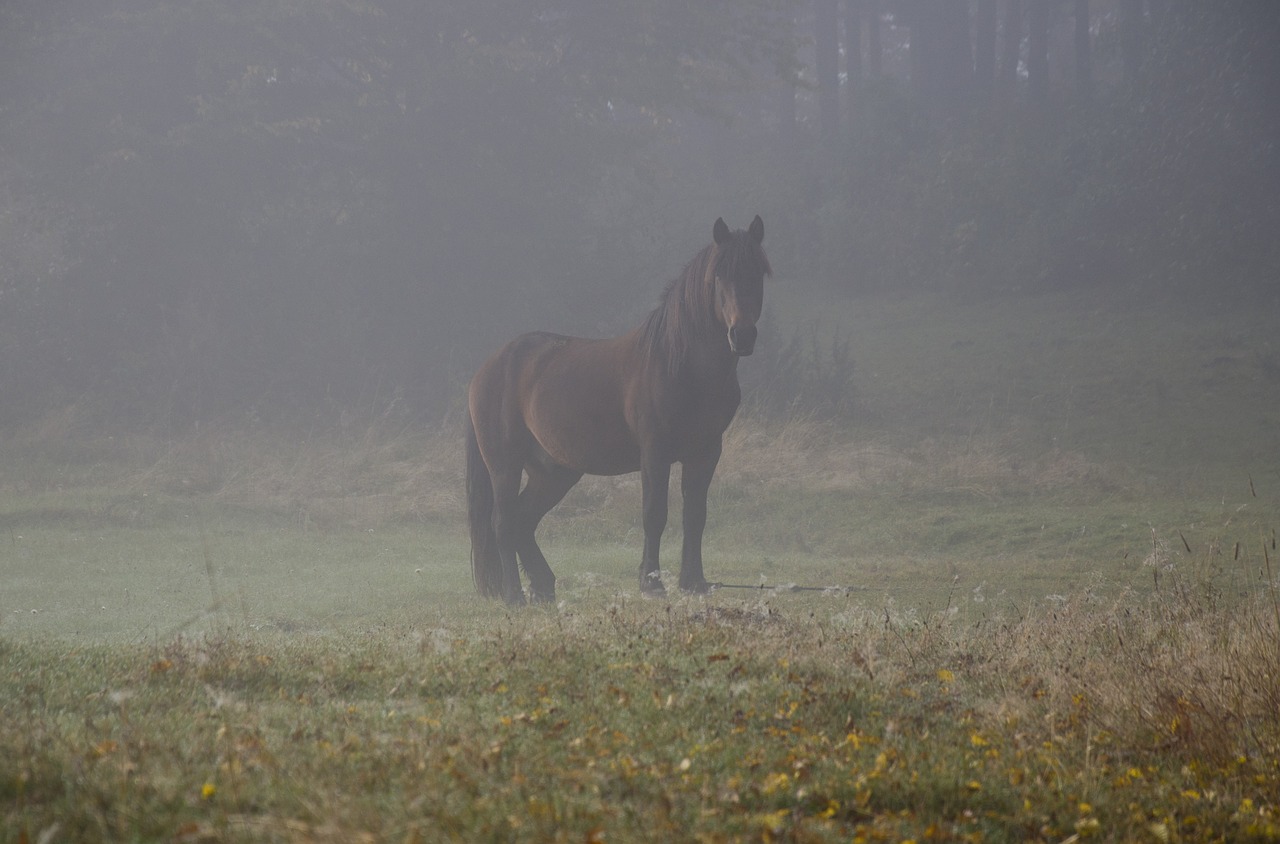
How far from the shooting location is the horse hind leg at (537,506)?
10102mm

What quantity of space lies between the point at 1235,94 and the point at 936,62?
39.5 ft

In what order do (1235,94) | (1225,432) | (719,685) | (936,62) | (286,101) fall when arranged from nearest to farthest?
(719,685) < (1225,432) < (286,101) < (1235,94) < (936,62)

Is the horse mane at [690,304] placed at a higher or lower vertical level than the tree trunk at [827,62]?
lower

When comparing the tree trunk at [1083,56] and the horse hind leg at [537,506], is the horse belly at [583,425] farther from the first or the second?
the tree trunk at [1083,56]

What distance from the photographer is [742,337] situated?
8.09 metres

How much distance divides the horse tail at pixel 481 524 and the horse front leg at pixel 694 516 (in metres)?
1.95

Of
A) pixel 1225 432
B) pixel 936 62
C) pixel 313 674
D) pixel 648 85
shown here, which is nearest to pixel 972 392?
pixel 1225 432

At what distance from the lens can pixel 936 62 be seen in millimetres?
37750

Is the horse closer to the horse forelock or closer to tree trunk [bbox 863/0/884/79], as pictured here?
the horse forelock

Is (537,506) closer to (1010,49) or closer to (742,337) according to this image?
(742,337)

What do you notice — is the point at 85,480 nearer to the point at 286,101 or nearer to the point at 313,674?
the point at 286,101

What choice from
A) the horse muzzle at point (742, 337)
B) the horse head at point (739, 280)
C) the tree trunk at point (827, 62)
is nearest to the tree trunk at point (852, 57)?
the tree trunk at point (827, 62)

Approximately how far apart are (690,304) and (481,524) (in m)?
3.19

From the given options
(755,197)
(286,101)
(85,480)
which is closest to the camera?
(85,480)
